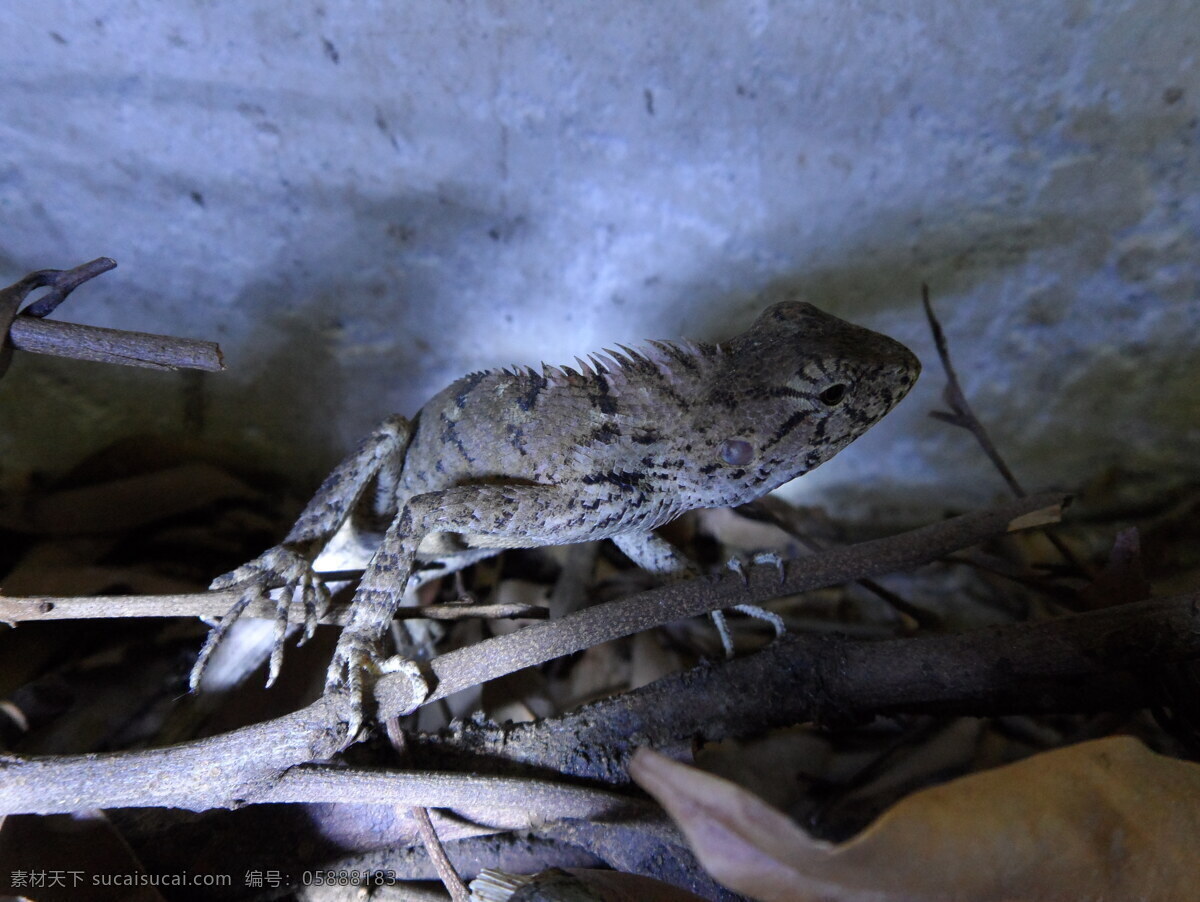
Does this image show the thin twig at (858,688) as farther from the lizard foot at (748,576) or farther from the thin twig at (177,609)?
the thin twig at (177,609)

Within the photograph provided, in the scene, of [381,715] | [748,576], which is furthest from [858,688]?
[381,715]

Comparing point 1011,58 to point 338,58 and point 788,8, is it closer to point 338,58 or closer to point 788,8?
point 788,8

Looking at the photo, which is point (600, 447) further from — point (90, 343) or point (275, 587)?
point (90, 343)

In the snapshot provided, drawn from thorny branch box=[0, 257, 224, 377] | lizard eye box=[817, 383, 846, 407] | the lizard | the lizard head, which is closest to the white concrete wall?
the lizard

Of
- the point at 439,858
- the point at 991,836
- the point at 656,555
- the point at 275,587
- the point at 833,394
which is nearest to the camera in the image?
the point at 991,836

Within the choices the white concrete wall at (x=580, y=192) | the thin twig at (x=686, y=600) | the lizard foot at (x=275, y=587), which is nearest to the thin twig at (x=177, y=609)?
the lizard foot at (x=275, y=587)
